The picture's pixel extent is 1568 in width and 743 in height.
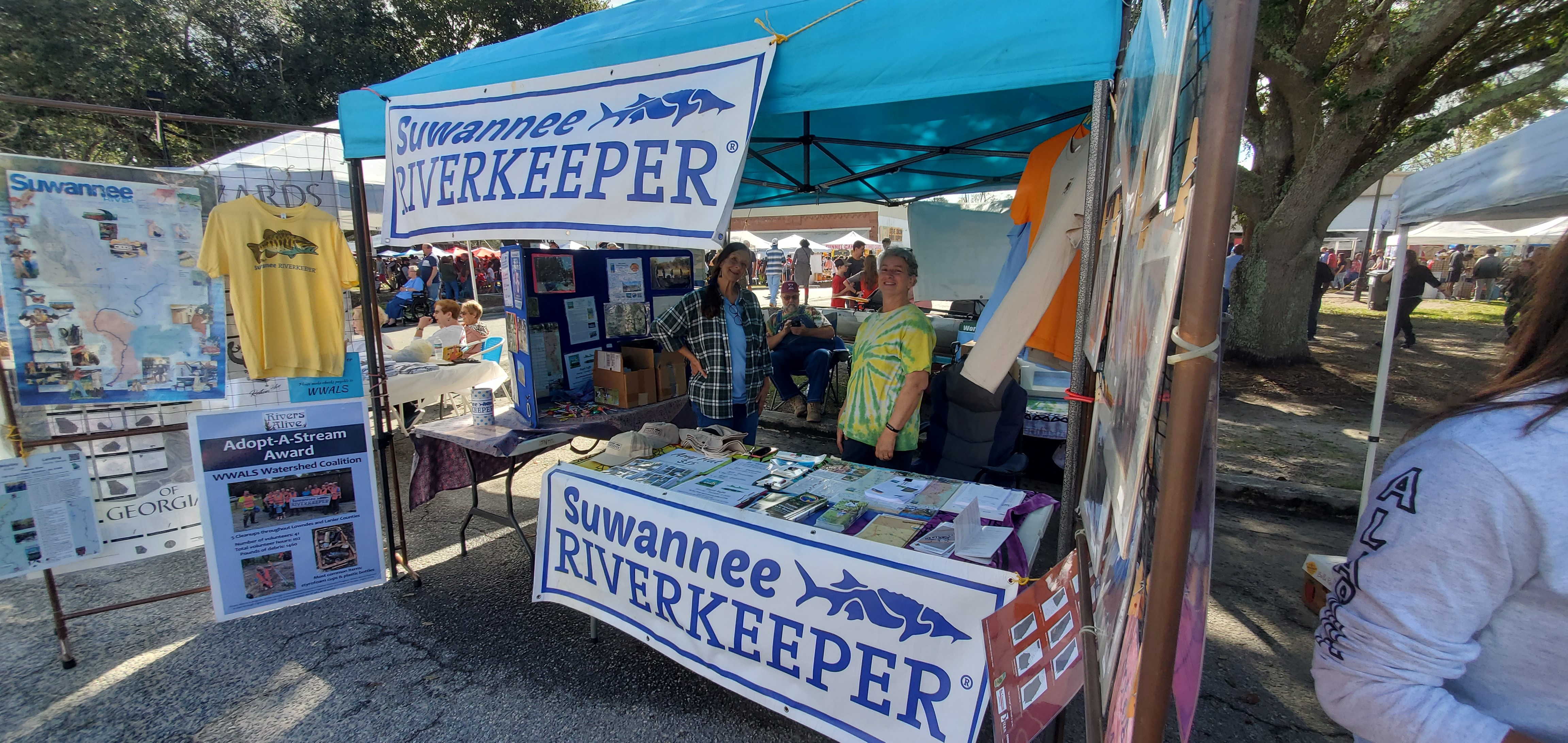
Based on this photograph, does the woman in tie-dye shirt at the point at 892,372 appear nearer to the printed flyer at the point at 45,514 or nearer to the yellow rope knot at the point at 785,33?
the yellow rope knot at the point at 785,33

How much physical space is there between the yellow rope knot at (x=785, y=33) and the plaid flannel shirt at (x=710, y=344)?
172 centimetres

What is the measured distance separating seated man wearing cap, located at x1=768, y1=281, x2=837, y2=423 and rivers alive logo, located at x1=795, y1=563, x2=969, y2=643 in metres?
4.16

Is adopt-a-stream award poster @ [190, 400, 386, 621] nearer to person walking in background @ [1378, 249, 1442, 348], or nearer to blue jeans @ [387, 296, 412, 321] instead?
blue jeans @ [387, 296, 412, 321]

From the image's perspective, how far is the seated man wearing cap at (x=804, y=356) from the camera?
632 centimetres

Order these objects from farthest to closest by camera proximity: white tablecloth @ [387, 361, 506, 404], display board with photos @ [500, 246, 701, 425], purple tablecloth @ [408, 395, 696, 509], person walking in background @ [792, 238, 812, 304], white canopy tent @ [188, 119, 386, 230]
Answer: person walking in background @ [792, 238, 812, 304], white tablecloth @ [387, 361, 506, 404], display board with photos @ [500, 246, 701, 425], purple tablecloth @ [408, 395, 696, 509], white canopy tent @ [188, 119, 386, 230]

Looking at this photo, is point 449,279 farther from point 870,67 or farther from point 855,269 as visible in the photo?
point 870,67

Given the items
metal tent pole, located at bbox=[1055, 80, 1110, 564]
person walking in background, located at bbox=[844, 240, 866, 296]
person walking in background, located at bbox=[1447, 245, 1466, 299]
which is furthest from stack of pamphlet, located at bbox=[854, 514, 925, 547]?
person walking in background, located at bbox=[1447, 245, 1466, 299]

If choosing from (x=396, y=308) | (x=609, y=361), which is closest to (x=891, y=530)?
(x=609, y=361)

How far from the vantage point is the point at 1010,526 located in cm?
221

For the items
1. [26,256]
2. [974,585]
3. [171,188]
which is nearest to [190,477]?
[26,256]

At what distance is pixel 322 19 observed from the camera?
17125mm

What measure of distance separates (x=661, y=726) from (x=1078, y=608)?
171 centimetres

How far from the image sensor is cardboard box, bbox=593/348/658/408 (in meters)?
3.92

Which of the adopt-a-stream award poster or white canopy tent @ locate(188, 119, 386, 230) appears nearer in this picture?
the adopt-a-stream award poster
